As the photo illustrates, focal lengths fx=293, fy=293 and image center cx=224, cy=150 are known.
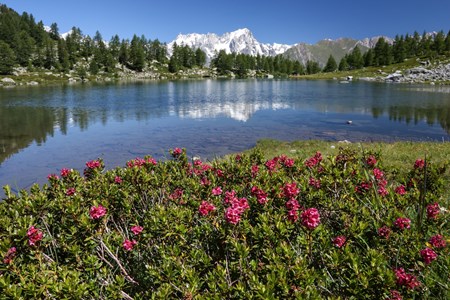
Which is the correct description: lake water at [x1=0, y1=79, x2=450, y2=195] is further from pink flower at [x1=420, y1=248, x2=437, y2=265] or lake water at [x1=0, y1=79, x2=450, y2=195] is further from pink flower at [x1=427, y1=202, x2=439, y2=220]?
pink flower at [x1=420, y1=248, x2=437, y2=265]

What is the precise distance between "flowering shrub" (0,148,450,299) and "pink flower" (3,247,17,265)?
1 centimetres

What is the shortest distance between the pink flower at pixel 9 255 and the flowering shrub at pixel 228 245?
0.01 meters

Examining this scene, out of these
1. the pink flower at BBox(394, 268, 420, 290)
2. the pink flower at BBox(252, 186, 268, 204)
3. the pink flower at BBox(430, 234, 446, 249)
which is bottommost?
the pink flower at BBox(394, 268, 420, 290)

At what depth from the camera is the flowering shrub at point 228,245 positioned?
3.72 m

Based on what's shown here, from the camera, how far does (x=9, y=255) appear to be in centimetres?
417

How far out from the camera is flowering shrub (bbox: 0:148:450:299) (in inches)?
146

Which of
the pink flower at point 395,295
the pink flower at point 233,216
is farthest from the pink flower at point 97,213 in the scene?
the pink flower at point 395,295

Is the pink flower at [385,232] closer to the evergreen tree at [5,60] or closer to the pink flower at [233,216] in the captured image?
the pink flower at [233,216]

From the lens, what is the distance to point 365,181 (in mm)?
6910

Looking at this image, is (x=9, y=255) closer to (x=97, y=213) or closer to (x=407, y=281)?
(x=97, y=213)

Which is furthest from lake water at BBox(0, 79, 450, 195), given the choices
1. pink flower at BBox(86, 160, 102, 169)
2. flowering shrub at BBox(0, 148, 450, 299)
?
flowering shrub at BBox(0, 148, 450, 299)

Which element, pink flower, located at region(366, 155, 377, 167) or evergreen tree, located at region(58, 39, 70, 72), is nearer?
pink flower, located at region(366, 155, 377, 167)

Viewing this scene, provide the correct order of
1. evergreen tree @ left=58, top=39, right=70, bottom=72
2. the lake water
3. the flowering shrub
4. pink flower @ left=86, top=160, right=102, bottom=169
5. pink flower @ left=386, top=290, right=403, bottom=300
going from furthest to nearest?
evergreen tree @ left=58, top=39, right=70, bottom=72, the lake water, pink flower @ left=86, top=160, right=102, bottom=169, the flowering shrub, pink flower @ left=386, top=290, right=403, bottom=300

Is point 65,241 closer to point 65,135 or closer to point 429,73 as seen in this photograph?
point 65,135
